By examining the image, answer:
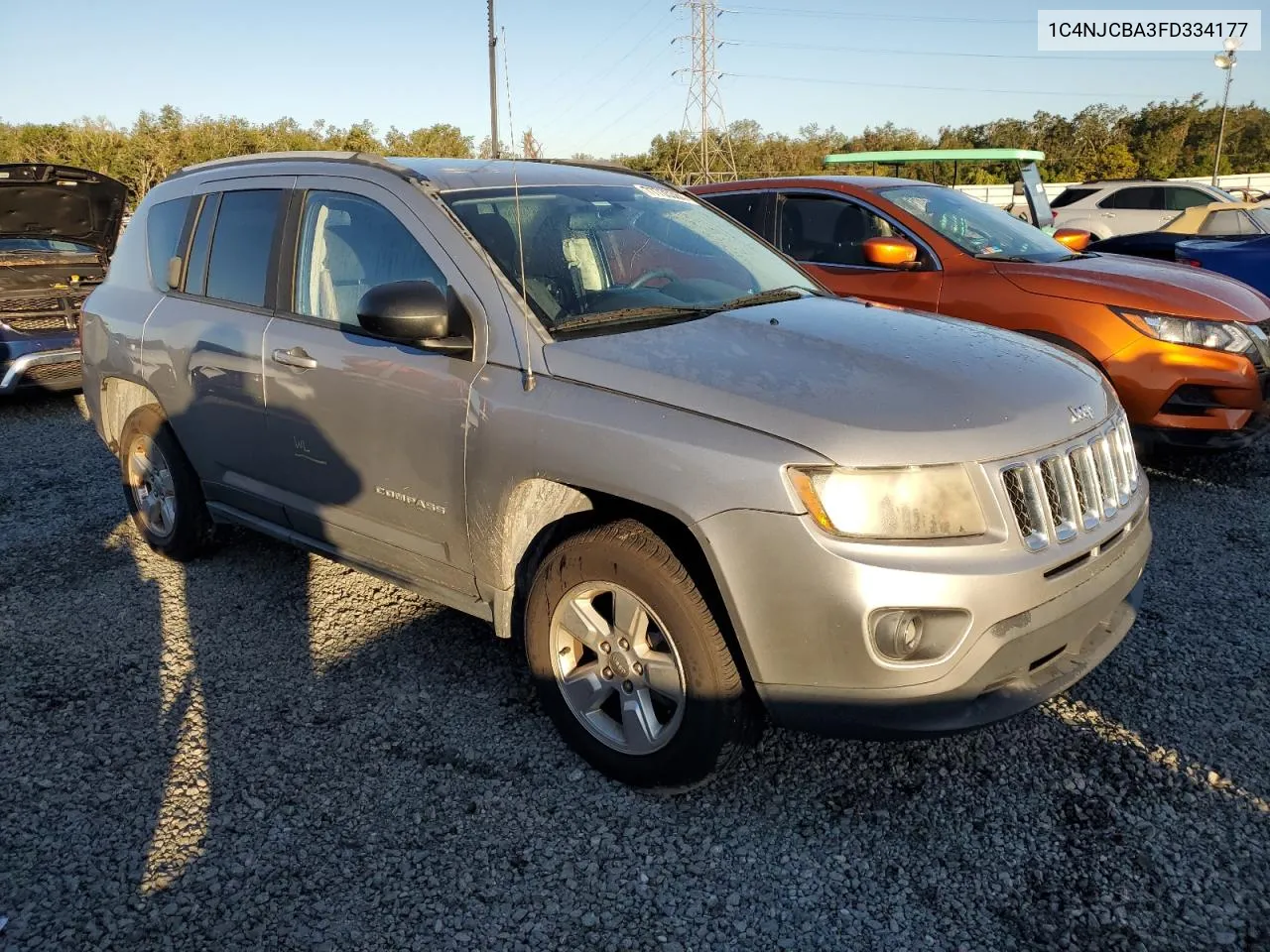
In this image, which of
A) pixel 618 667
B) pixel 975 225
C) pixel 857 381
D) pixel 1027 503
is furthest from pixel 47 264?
pixel 1027 503

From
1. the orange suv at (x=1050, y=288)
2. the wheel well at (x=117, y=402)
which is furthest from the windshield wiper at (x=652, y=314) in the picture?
the orange suv at (x=1050, y=288)

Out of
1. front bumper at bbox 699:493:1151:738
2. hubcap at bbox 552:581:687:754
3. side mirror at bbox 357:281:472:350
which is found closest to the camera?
front bumper at bbox 699:493:1151:738

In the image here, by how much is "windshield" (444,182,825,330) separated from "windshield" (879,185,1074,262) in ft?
8.20

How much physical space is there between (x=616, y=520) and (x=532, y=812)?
90cm

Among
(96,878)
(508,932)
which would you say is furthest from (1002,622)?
(96,878)

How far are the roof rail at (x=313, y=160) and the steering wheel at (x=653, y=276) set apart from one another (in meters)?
0.84

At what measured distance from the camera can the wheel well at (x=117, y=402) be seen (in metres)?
4.54

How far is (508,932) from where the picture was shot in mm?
2301

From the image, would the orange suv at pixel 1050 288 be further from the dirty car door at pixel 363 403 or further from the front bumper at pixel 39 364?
the front bumper at pixel 39 364

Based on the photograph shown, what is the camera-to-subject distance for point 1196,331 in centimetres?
511

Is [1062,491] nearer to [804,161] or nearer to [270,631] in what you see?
[270,631]

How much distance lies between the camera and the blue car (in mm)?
7668

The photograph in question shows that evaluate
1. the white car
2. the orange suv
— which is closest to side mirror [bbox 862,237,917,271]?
the orange suv

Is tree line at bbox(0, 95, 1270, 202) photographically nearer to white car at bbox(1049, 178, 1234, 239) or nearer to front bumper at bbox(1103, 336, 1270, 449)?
white car at bbox(1049, 178, 1234, 239)
